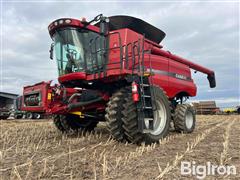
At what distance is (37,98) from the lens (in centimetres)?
650

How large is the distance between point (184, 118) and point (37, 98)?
4.03 meters

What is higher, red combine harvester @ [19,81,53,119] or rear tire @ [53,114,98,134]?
red combine harvester @ [19,81,53,119]

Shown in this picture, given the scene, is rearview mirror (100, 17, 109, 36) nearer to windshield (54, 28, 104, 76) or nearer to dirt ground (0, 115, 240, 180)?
windshield (54, 28, 104, 76)

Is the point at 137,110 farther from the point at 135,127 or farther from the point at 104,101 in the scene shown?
the point at 104,101

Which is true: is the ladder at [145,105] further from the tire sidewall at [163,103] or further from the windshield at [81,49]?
Answer: the windshield at [81,49]

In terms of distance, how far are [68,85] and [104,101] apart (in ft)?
3.46

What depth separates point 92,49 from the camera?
664cm

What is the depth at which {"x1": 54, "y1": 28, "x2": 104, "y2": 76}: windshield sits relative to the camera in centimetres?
657

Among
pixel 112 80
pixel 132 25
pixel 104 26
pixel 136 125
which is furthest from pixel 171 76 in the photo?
pixel 136 125

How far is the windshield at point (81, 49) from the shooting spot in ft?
21.6

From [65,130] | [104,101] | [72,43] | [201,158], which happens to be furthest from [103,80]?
[201,158]

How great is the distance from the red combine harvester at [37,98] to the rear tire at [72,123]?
1260 mm

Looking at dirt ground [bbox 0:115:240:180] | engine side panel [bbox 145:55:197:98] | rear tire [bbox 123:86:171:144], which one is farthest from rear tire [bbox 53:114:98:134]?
dirt ground [bbox 0:115:240:180]

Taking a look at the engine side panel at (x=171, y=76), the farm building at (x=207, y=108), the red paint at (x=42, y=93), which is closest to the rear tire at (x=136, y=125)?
the engine side panel at (x=171, y=76)
